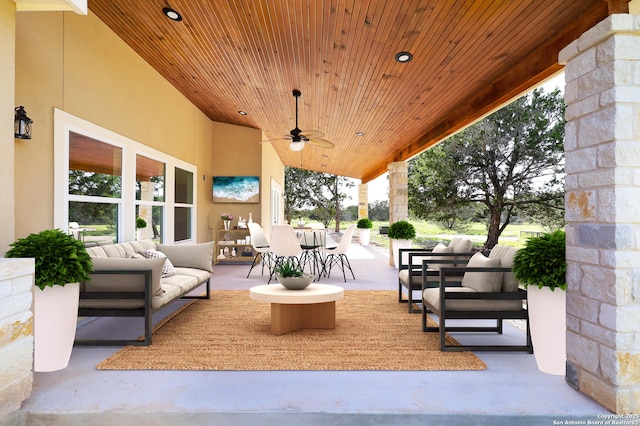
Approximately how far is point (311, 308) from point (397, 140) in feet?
15.7

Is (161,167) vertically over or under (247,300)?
over

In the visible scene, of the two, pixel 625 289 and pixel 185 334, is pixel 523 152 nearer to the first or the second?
pixel 625 289

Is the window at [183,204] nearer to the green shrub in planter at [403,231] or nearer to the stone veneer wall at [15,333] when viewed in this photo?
the green shrub in planter at [403,231]

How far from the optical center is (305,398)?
217 cm

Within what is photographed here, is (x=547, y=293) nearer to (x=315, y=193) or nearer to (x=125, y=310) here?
(x=125, y=310)

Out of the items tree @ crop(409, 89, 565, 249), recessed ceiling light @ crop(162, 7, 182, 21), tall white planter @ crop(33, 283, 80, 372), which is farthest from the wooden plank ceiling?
tree @ crop(409, 89, 565, 249)

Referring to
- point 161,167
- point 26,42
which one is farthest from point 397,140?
point 26,42

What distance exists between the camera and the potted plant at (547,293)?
2.42 m

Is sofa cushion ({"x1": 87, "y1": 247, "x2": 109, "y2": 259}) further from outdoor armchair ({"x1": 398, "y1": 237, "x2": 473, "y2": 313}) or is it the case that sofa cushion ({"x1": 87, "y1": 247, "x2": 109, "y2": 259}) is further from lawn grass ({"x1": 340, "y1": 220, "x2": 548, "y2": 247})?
lawn grass ({"x1": 340, "y1": 220, "x2": 548, "y2": 247})

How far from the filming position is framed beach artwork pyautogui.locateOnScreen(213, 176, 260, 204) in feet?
27.3

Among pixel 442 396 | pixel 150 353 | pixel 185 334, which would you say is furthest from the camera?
pixel 185 334

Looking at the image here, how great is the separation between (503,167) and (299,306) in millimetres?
6982

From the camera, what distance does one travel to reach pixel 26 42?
308cm

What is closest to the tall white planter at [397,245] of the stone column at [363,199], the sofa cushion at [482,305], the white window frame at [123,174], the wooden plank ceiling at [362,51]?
the wooden plank ceiling at [362,51]
